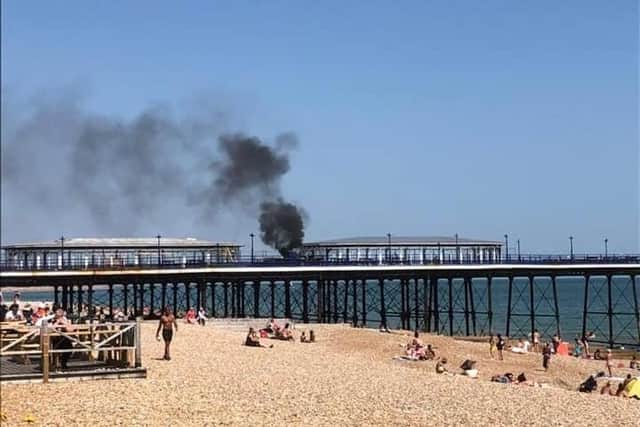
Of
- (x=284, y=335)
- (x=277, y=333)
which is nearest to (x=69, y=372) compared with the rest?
(x=284, y=335)

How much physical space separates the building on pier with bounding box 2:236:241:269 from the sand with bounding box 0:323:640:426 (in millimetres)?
19795

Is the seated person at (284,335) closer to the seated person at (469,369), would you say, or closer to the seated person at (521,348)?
the seated person at (469,369)

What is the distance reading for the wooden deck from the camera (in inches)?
674

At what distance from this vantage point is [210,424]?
14.7 m

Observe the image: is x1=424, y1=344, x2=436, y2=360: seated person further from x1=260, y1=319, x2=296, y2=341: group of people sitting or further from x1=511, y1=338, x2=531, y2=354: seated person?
x1=511, y1=338, x2=531, y2=354: seated person

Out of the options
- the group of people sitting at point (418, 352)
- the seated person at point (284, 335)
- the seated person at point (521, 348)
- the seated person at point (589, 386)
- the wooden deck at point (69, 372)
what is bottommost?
the seated person at point (521, 348)

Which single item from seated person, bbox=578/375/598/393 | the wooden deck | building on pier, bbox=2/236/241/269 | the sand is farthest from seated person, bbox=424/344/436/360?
building on pier, bbox=2/236/241/269

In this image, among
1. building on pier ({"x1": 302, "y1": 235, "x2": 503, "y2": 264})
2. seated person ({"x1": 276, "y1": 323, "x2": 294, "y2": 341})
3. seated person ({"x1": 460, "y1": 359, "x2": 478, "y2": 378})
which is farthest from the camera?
building on pier ({"x1": 302, "y1": 235, "x2": 503, "y2": 264})

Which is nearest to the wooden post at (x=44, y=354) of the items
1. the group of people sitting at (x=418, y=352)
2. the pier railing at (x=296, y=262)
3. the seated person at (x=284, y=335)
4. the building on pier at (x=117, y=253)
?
the group of people sitting at (x=418, y=352)

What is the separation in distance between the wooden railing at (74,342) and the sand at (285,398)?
23.3 inches

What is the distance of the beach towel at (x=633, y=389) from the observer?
23391 millimetres

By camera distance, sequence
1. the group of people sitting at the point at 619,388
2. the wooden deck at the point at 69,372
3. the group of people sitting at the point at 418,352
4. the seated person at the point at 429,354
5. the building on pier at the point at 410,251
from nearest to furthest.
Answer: the wooden deck at the point at 69,372 → the group of people sitting at the point at 619,388 → the group of people sitting at the point at 418,352 → the seated person at the point at 429,354 → the building on pier at the point at 410,251

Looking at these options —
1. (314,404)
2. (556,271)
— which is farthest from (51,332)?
(556,271)

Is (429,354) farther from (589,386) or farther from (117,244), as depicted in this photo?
(117,244)
